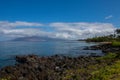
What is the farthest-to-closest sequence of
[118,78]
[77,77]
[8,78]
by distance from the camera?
[8,78]
[77,77]
[118,78]

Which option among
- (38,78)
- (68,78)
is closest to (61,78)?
(68,78)

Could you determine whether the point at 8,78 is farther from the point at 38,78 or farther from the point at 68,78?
the point at 68,78

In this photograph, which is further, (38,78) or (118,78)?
(38,78)

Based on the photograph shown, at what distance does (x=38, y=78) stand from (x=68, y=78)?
144 inches

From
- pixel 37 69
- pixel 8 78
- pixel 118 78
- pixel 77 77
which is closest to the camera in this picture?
pixel 118 78

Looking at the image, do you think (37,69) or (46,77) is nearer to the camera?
(46,77)

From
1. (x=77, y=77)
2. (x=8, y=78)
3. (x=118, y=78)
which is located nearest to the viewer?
(x=118, y=78)

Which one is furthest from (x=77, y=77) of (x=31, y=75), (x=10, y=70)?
(x=10, y=70)

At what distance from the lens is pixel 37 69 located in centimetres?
3472

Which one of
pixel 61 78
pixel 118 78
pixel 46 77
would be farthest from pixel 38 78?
pixel 118 78

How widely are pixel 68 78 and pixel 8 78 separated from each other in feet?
25.8

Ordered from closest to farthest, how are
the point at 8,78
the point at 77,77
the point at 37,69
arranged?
the point at 77,77 → the point at 8,78 → the point at 37,69

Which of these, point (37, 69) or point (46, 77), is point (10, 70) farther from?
point (46, 77)

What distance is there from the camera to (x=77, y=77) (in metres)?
26.2
